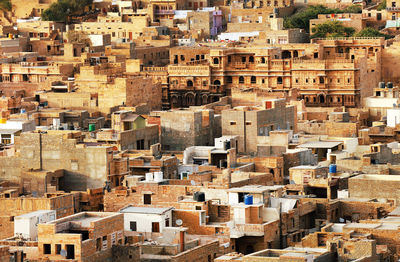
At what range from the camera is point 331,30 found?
138750 millimetres

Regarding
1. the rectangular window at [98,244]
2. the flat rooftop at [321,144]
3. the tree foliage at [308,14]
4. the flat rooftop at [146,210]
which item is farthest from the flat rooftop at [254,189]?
the tree foliage at [308,14]

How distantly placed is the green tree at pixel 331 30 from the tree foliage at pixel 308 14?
642cm

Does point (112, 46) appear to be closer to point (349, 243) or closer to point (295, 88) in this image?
point (295, 88)

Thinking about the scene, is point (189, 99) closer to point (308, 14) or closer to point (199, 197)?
point (308, 14)

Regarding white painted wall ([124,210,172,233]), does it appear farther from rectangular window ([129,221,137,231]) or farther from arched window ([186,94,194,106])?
arched window ([186,94,194,106])

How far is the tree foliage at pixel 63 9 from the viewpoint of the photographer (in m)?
161

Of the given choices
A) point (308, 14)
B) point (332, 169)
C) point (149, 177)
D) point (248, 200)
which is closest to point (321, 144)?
point (332, 169)

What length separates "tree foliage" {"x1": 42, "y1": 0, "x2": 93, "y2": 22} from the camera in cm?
16112

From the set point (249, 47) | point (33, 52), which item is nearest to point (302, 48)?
point (249, 47)

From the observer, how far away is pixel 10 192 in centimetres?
7181

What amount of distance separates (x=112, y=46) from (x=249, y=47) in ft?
45.1

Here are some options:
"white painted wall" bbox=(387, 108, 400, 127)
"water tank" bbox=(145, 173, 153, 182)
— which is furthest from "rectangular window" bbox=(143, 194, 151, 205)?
"white painted wall" bbox=(387, 108, 400, 127)

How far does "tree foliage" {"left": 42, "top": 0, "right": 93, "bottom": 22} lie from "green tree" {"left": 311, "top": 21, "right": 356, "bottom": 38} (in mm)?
31746

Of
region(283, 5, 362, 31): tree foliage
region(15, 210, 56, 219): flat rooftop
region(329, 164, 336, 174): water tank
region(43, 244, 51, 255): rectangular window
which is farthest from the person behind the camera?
region(283, 5, 362, 31): tree foliage
